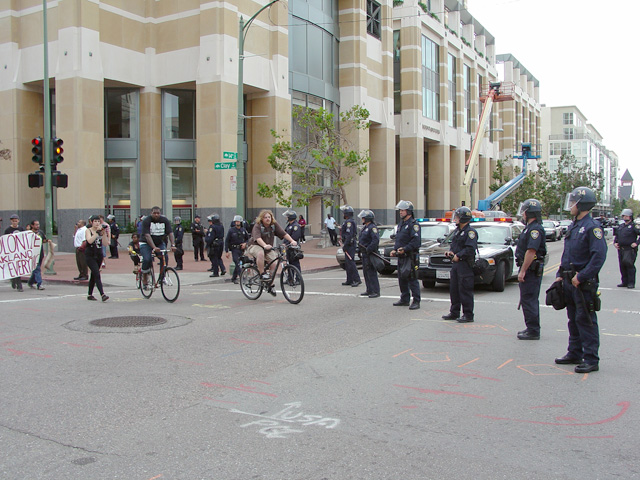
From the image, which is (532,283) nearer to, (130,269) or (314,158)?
Result: (130,269)

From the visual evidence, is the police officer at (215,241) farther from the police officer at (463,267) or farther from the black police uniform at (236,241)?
the police officer at (463,267)

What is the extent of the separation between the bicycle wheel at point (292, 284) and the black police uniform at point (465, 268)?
10.3 feet

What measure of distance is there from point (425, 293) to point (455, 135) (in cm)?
4109

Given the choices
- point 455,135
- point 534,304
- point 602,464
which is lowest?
point 602,464

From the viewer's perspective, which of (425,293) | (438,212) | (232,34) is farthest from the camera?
(438,212)

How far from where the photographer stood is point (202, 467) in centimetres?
380

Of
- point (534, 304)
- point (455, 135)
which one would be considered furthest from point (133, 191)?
point (455, 135)

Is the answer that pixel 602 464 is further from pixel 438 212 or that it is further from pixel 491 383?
pixel 438 212

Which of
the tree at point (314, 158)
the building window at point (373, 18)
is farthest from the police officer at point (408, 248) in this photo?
the building window at point (373, 18)

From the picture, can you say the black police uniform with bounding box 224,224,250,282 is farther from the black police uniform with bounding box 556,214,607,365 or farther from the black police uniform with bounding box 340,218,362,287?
the black police uniform with bounding box 556,214,607,365

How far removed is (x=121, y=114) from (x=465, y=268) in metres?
23.6

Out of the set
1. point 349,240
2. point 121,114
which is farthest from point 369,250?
point 121,114

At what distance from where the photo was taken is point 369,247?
11758 mm

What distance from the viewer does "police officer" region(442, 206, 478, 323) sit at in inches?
353
